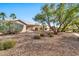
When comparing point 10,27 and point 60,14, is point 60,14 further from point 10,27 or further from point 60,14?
point 10,27

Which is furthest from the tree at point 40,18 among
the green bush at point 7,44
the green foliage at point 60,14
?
the green bush at point 7,44

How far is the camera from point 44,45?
276cm

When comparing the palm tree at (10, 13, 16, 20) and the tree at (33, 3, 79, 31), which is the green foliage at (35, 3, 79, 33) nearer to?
the tree at (33, 3, 79, 31)

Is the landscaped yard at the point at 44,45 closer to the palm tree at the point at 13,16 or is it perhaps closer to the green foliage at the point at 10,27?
the green foliage at the point at 10,27

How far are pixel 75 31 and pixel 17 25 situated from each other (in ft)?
2.65

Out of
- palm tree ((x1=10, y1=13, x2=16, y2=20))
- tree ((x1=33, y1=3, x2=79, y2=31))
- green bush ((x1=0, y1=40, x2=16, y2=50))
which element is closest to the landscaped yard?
green bush ((x1=0, y1=40, x2=16, y2=50))

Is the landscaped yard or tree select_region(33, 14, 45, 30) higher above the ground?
tree select_region(33, 14, 45, 30)

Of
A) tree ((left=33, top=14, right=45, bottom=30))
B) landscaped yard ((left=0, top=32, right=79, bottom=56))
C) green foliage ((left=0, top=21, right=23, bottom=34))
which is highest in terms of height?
tree ((left=33, top=14, right=45, bottom=30))

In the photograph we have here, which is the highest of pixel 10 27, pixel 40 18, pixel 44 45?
pixel 40 18

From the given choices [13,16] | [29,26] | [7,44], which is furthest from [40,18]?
[7,44]

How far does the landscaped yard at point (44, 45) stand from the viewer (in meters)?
2.71

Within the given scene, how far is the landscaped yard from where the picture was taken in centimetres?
271

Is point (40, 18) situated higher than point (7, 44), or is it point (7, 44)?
point (40, 18)

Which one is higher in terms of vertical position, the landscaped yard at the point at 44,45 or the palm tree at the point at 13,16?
the palm tree at the point at 13,16
